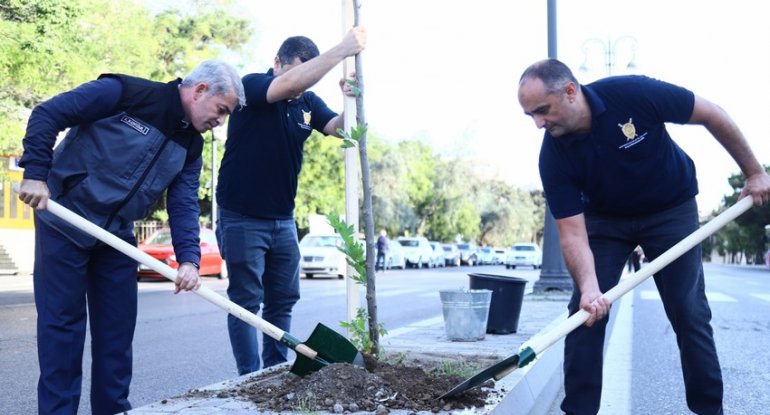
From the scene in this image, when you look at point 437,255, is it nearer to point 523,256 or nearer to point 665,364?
point 523,256

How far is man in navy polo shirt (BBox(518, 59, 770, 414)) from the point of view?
3.65m

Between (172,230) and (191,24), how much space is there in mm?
25605

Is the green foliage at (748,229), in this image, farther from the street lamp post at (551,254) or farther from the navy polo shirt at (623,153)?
the navy polo shirt at (623,153)

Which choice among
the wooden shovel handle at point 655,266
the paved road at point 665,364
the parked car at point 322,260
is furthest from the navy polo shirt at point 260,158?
the parked car at point 322,260

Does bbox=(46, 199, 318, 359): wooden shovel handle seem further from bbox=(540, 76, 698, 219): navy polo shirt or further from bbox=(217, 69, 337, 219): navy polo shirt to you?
bbox=(540, 76, 698, 219): navy polo shirt

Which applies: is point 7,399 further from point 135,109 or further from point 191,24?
point 191,24

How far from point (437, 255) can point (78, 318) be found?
40528 mm

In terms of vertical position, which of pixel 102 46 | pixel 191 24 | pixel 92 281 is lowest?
pixel 92 281

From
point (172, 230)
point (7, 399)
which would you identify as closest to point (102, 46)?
point (7, 399)

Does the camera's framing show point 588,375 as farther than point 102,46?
No

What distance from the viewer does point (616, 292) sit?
11.8 ft

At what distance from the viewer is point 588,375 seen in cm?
387

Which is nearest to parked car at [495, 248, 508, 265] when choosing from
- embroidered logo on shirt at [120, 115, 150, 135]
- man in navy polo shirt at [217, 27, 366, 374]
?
man in navy polo shirt at [217, 27, 366, 374]

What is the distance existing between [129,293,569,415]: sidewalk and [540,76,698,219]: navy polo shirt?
43.5 inches
